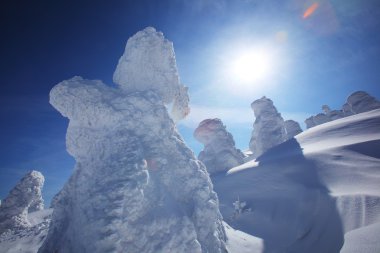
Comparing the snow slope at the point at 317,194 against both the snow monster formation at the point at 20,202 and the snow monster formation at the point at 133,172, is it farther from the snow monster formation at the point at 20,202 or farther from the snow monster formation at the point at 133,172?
the snow monster formation at the point at 20,202

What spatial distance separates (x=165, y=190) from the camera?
1127cm

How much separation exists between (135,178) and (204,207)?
3.95 m

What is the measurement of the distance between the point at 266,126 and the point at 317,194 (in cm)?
1873

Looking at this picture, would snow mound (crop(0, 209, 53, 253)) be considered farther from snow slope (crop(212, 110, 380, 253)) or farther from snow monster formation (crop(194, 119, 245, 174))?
snow monster formation (crop(194, 119, 245, 174))

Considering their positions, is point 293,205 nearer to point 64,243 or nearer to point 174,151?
point 174,151

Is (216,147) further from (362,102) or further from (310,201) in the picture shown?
(362,102)

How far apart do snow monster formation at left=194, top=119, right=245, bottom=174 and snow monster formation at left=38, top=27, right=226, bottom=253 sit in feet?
53.9

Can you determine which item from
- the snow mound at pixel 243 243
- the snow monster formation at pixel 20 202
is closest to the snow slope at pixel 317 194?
the snow mound at pixel 243 243

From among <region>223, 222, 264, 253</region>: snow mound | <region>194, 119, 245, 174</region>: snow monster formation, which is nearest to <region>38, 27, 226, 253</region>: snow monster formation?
<region>223, 222, 264, 253</region>: snow mound

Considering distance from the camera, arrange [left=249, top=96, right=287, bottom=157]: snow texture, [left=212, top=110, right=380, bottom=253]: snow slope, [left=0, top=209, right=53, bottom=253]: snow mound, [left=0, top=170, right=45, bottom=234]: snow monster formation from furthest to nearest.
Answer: [left=249, top=96, right=287, bottom=157]: snow texture < [left=0, top=170, right=45, bottom=234]: snow monster formation < [left=0, top=209, right=53, bottom=253]: snow mound < [left=212, top=110, right=380, bottom=253]: snow slope

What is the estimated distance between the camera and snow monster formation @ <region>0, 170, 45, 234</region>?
64.5ft

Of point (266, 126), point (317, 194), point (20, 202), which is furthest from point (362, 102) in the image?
point (20, 202)

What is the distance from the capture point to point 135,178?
959cm

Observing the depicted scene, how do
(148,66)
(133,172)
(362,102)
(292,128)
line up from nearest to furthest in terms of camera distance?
(133,172)
(148,66)
(362,102)
(292,128)
